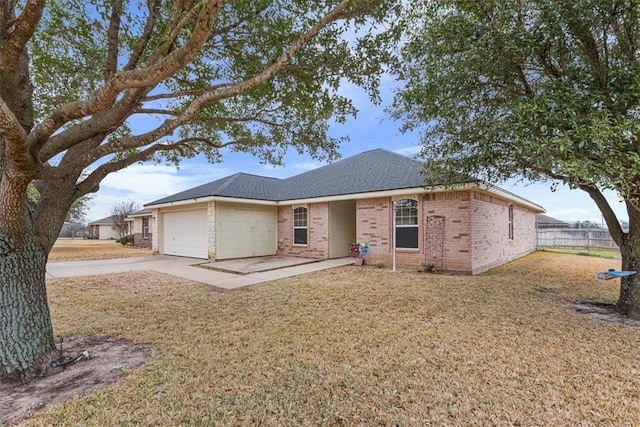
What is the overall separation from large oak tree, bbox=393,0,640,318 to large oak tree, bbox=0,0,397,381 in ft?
5.24

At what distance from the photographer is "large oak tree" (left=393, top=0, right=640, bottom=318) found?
13.9ft

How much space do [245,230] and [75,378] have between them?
11251 millimetres

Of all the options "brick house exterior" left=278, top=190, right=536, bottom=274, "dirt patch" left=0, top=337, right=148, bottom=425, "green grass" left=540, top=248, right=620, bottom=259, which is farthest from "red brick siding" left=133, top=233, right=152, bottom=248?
"green grass" left=540, top=248, right=620, bottom=259

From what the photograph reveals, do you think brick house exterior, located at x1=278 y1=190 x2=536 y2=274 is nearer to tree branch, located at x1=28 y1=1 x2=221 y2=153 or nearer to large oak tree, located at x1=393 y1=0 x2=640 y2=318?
large oak tree, located at x1=393 y1=0 x2=640 y2=318

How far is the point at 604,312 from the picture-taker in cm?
594

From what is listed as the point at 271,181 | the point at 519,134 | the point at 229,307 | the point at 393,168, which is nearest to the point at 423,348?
the point at 519,134

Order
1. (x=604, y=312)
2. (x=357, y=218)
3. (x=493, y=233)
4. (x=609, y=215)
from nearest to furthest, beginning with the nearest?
(x=604, y=312)
(x=609, y=215)
(x=493, y=233)
(x=357, y=218)

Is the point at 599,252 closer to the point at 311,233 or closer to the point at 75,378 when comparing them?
the point at 311,233

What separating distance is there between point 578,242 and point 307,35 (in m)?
24.9

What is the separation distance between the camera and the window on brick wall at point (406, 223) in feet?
36.8

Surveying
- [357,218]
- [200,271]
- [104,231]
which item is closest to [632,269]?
[357,218]

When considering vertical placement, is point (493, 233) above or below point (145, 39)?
below

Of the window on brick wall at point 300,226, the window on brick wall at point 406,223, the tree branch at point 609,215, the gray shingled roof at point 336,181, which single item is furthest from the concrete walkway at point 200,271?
the tree branch at point 609,215

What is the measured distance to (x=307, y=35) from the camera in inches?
148
